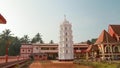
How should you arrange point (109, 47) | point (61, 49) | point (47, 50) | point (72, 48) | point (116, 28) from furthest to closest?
point (47, 50)
point (61, 49)
point (72, 48)
point (116, 28)
point (109, 47)

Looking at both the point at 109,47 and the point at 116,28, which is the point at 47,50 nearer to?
the point at 116,28

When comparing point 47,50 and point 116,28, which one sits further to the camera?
point 47,50

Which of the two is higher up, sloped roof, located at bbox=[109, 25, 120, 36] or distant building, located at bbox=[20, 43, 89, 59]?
sloped roof, located at bbox=[109, 25, 120, 36]

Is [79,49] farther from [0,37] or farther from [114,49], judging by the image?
[0,37]

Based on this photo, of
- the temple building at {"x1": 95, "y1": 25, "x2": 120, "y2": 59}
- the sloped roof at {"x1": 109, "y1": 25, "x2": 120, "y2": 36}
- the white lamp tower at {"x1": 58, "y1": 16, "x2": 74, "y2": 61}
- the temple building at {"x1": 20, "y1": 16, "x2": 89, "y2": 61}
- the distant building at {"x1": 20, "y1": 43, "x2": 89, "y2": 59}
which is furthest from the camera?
the distant building at {"x1": 20, "y1": 43, "x2": 89, "y2": 59}

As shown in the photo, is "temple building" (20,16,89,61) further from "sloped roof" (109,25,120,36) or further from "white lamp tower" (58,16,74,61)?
"sloped roof" (109,25,120,36)

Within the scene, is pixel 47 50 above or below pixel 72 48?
below

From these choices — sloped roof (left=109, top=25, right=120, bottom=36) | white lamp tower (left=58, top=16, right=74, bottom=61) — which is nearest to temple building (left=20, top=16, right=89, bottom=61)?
white lamp tower (left=58, top=16, right=74, bottom=61)

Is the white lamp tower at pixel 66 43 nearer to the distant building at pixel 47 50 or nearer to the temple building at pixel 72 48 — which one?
the temple building at pixel 72 48

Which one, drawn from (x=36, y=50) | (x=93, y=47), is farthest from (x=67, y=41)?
(x=36, y=50)

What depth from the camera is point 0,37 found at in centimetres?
8725

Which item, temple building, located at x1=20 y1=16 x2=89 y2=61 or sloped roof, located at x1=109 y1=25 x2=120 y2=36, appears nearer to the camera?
sloped roof, located at x1=109 y1=25 x2=120 y2=36

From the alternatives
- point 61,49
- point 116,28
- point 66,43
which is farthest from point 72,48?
point 116,28

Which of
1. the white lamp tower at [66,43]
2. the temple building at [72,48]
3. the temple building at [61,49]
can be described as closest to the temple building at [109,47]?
the temple building at [72,48]
